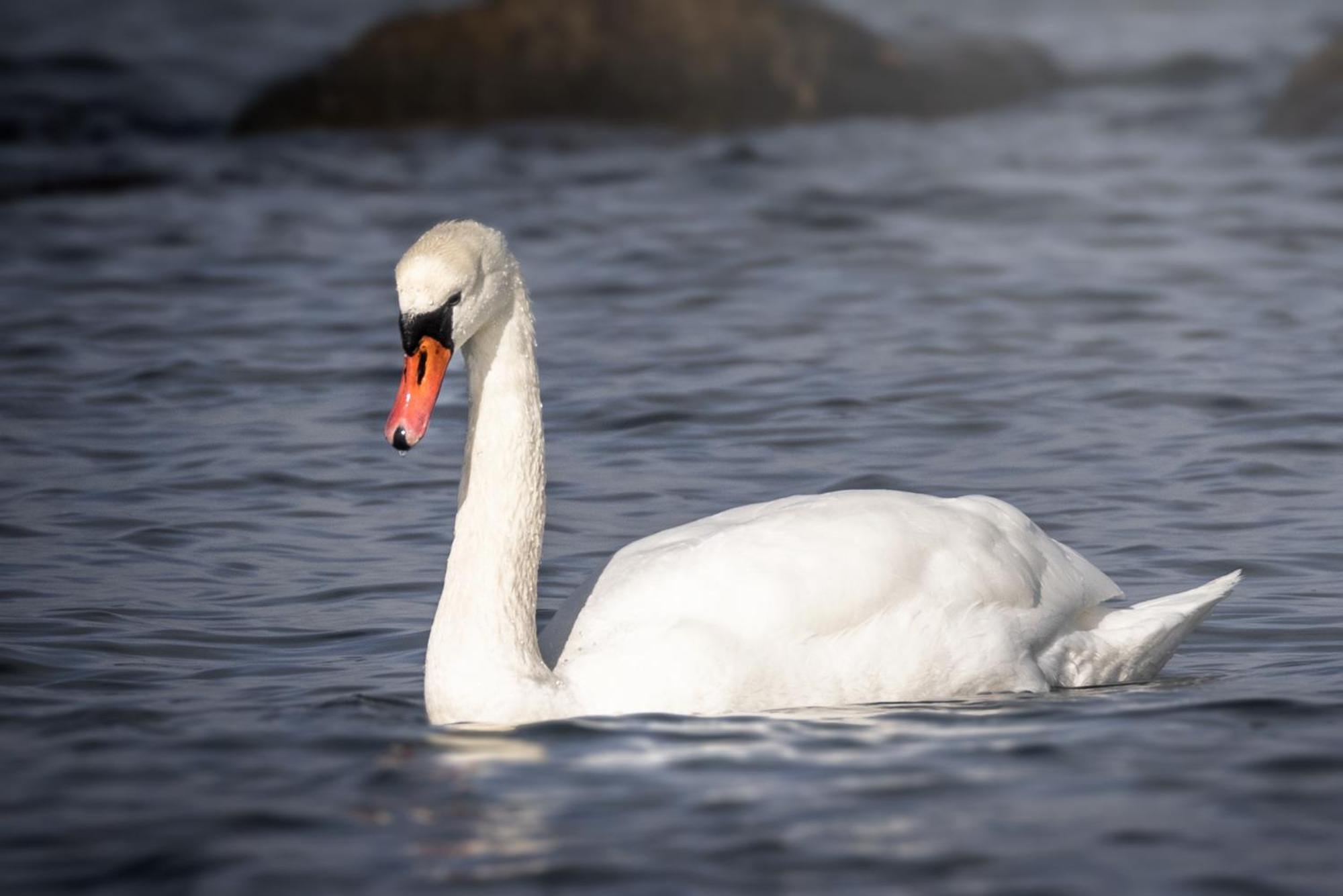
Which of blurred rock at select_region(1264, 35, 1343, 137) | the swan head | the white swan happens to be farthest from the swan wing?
blurred rock at select_region(1264, 35, 1343, 137)

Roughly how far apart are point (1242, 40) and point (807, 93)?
10.9 meters

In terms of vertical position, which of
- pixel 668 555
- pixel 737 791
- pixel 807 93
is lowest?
pixel 737 791

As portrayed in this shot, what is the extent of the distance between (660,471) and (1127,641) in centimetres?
324

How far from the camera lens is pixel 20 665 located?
6340 mm

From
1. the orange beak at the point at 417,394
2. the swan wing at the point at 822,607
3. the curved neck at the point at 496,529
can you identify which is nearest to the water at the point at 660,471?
the swan wing at the point at 822,607

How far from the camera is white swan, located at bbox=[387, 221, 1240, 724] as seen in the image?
5477 millimetres

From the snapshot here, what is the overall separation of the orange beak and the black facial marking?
18 mm

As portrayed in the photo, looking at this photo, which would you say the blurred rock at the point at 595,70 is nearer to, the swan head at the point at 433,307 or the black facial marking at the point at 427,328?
the swan head at the point at 433,307

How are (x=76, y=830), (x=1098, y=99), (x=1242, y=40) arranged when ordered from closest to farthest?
1. (x=76, y=830)
2. (x=1098, y=99)
3. (x=1242, y=40)

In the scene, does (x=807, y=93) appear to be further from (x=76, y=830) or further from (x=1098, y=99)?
(x=76, y=830)

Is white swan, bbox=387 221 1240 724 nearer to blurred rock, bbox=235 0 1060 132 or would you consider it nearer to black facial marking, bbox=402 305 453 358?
black facial marking, bbox=402 305 453 358

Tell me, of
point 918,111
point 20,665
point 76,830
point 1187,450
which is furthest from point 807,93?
point 76,830

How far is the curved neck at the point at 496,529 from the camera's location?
18.2 feet

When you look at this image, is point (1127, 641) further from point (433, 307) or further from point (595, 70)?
point (595, 70)
